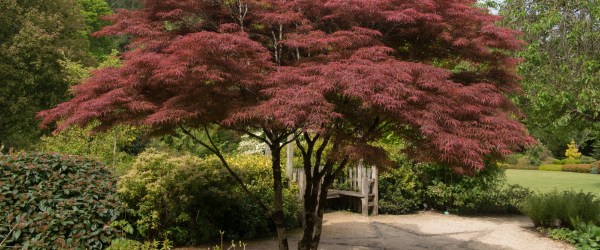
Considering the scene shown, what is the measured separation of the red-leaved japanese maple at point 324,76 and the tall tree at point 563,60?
283 cm

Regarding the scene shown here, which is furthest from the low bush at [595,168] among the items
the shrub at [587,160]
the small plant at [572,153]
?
the shrub at [587,160]

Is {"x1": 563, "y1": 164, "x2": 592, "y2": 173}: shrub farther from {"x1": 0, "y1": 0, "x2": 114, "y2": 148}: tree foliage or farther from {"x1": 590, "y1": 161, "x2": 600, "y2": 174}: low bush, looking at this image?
{"x1": 0, "y1": 0, "x2": 114, "y2": 148}: tree foliage

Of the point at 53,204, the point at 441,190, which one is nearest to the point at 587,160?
the point at 441,190

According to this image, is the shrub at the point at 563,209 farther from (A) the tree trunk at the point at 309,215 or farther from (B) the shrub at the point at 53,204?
(B) the shrub at the point at 53,204

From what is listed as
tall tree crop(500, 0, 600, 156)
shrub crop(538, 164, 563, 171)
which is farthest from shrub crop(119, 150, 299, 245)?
shrub crop(538, 164, 563, 171)

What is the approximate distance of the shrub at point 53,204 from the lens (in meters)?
5.12

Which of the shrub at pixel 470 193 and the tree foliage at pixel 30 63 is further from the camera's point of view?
the tree foliage at pixel 30 63

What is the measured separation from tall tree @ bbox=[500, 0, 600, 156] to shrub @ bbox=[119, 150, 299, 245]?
495 centimetres

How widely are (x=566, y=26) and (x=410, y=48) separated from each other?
4.68 meters

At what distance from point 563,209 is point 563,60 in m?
2.70

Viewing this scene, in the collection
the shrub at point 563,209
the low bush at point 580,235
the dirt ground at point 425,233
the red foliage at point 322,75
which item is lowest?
the dirt ground at point 425,233

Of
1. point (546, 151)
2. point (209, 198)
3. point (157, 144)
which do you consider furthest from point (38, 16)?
point (546, 151)

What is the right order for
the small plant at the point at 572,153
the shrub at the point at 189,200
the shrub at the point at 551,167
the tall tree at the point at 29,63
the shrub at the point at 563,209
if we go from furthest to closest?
the small plant at the point at 572,153
the shrub at the point at 551,167
the tall tree at the point at 29,63
the shrub at the point at 563,209
the shrub at the point at 189,200

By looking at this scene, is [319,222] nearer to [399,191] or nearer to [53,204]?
[53,204]
